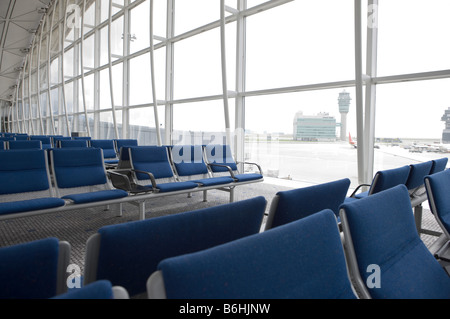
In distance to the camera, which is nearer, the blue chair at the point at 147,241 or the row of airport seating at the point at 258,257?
the row of airport seating at the point at 258,257

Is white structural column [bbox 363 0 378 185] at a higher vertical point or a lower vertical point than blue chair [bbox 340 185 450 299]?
higher

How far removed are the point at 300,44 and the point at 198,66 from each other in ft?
8.66

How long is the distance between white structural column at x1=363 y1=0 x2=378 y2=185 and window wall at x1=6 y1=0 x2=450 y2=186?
0.5 inches

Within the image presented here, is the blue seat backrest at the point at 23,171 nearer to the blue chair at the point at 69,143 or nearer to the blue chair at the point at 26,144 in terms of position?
the blue chair at the point at 26,144

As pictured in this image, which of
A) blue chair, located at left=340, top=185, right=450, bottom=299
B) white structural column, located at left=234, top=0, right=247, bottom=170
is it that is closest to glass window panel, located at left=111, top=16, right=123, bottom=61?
white structural column, located at left=234, top=0, right=247, bottom=170

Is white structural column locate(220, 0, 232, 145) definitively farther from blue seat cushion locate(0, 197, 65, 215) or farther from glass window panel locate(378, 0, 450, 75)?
blue seat cushion locate(0, 197, 65, 215)

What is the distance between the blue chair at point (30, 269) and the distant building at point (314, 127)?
4776mm

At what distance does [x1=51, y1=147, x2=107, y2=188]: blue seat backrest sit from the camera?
3.05 meters

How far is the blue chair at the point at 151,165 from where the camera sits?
3.48 m

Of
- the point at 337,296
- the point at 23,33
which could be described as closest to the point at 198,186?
the point at 337,296

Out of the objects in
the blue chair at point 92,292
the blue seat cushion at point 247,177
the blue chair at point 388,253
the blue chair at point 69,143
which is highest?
the blue chair at point 69,143

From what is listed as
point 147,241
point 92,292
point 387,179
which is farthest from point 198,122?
point 92,292

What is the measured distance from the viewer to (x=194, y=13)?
6.81 metres

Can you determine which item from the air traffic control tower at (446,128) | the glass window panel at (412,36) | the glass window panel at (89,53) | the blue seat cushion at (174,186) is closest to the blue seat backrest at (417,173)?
the air traffic control tower at (446,128)
